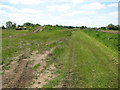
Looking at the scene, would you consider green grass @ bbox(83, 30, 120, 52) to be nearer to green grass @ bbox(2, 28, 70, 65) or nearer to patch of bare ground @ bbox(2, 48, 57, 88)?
green grass @ bbox(2, 28, 70, 65)

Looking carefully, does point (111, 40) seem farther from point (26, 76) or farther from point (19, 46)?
point (26, 76)

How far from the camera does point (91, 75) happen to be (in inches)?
388

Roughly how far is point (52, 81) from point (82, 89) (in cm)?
255

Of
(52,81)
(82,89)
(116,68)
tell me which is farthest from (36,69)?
(116,68)

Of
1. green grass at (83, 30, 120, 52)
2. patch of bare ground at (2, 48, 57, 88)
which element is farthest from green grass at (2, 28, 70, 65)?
green grass at (83, 30, 120, 52)

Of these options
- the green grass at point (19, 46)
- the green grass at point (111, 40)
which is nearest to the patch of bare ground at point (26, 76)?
the green grass at point (19, 46)

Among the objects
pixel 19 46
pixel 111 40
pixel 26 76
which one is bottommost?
pixel 26 76

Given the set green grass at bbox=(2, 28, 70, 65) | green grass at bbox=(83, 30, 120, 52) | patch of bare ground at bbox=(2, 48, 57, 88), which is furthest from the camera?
green grass at bbox=(83, 30, 120, 52)

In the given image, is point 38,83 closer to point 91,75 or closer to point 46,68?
point 46,68

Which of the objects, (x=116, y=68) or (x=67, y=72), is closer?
(x=67, y=72)

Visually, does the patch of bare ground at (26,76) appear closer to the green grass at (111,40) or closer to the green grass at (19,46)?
the green grass at (19,46)

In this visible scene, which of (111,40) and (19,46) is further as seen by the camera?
(111,40)

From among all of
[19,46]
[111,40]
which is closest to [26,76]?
[19,46]

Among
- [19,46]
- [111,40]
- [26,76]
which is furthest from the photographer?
[111,40]
